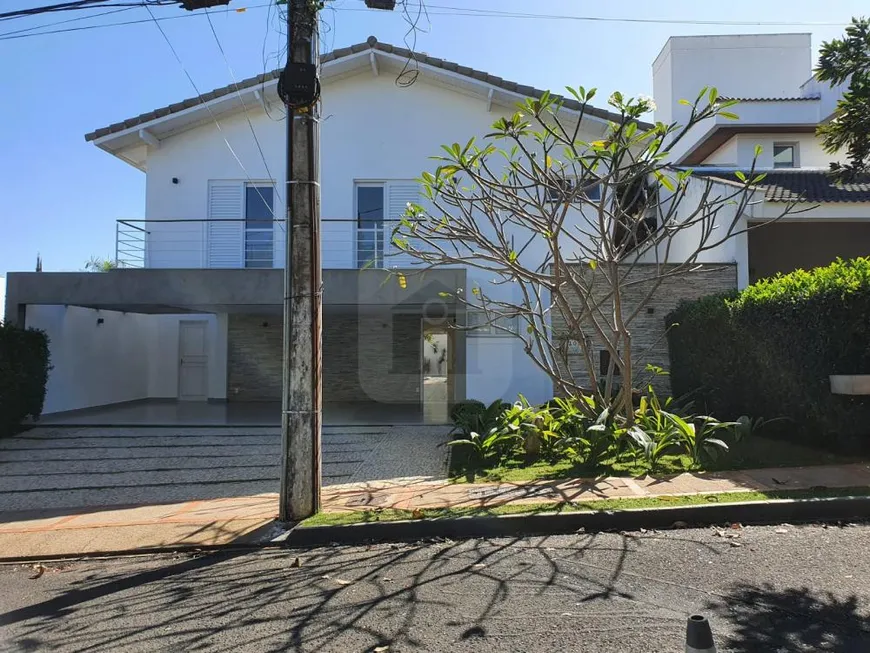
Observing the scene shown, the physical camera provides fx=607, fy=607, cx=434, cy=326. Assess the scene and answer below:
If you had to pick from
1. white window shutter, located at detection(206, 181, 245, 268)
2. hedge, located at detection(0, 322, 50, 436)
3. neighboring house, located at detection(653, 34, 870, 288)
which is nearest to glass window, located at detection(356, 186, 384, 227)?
white window shutter, located at detection(206, 181, 245, 268)

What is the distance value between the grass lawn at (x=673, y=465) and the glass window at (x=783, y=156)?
13489mm

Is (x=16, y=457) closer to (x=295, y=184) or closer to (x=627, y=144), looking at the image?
(x=295, y=184)

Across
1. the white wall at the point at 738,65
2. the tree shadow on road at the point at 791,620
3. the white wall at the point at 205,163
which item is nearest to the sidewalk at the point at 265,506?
the tree shadow on road at the point at 791,620

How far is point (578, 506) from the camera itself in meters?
5.67

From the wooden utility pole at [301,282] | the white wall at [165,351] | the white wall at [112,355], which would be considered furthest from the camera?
the white wall at [165,351]

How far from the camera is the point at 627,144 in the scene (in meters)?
6.36

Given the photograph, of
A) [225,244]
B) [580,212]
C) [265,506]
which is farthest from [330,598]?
[225,244]

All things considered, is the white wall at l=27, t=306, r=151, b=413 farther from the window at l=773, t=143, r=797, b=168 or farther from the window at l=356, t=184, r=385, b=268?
the window at l=773, t=143, r=797, b=168

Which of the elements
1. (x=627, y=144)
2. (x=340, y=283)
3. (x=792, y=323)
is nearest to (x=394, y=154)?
(x=340, y=283)

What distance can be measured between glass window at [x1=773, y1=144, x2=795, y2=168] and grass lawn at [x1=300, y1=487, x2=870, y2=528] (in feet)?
50.6

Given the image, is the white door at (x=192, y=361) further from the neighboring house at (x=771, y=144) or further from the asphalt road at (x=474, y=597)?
the neighboring house at (x=771, y=144)

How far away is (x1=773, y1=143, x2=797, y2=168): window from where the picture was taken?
1825 cm

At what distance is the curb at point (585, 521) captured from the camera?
5.34 metres

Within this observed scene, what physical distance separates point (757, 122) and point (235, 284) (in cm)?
1661
